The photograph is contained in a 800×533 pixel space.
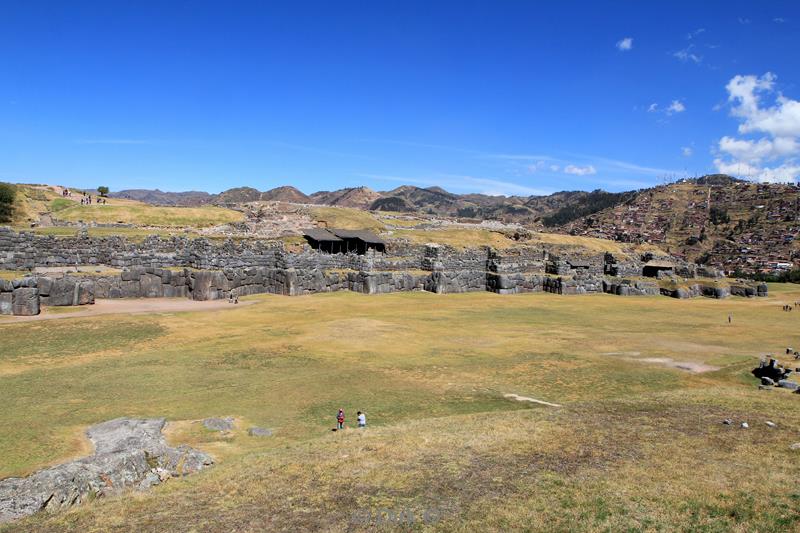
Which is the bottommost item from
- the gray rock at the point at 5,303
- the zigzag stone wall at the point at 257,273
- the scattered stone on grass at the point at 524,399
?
the scattered stone on grass at the point at 524,399

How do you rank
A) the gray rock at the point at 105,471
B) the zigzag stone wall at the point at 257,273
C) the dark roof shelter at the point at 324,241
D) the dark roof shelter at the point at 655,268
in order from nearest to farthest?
1. the gray rock at the point at 105,471
2. the zigzag stone wall at the point at 257,273
3. the dark roof shelter at the point at 324,241
4. the dark roof shelter at the point at 655,268

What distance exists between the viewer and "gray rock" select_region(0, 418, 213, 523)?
7500 mm

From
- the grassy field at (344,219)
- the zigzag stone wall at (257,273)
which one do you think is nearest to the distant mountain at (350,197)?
the grassy field at (344,219)

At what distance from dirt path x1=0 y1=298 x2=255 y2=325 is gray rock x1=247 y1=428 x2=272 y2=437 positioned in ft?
54.0

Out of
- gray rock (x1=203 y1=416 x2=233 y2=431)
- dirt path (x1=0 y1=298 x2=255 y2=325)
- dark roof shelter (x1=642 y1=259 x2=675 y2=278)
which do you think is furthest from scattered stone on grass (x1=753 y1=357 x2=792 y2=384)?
dark roof shelter (x1=642 y1=259 x2=675 y2=278)

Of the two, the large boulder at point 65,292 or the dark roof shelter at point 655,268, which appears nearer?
the large boulder at point 65,292

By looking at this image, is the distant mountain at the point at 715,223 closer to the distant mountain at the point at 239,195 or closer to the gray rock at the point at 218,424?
the distant mountain at the point at 239,195

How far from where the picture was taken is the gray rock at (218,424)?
39.0 feet

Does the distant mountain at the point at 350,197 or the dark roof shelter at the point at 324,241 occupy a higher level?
the distant mountain at the point at 350,197

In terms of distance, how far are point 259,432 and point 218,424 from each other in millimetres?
1031

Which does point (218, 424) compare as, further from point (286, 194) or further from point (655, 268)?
point (286, 194)

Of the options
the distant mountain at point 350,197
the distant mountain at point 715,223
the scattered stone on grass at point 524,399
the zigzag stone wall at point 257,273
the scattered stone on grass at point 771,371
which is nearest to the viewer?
the scattered stone on grass at point 524,399

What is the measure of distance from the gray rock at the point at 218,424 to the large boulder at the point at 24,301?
1699 centimetres

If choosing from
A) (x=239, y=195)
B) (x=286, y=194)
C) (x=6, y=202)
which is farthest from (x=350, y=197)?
(x=6, y=202)
